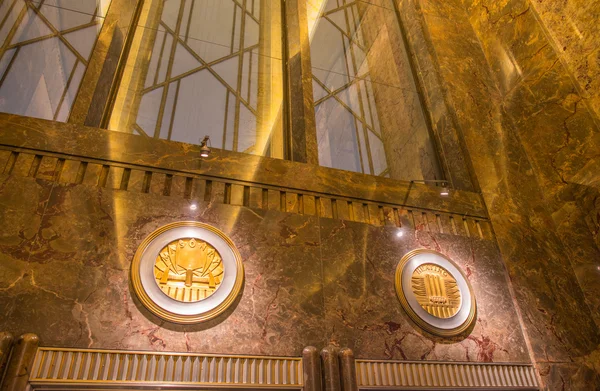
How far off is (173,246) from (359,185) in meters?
1.72

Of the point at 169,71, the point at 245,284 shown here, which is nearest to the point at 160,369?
A: the point at 245,284

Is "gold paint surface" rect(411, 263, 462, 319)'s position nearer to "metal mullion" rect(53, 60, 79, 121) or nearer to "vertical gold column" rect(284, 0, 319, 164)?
"vertical gold column" rect(284, 0, 319, 164)

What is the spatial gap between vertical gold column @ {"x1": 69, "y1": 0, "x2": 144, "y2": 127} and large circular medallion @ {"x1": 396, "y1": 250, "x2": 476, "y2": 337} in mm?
2845

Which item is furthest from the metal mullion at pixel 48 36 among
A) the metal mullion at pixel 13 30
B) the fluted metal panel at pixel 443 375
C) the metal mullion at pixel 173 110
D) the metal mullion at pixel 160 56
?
the fluted metal panel at pixel 443 375

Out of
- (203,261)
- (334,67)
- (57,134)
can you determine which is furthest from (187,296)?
(334,67)

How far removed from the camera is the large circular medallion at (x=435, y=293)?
3.22 metres

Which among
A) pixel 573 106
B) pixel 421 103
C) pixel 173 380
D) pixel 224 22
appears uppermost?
pixel 224 22

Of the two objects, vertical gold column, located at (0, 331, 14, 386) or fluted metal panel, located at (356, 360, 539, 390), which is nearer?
vertical gold column, located at (0, 331, 14, 386)

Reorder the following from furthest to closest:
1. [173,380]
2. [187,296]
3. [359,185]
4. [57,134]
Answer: [359,185] < [57,134] < [187,296] < [173,380]

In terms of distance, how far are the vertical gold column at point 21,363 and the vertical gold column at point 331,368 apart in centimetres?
167

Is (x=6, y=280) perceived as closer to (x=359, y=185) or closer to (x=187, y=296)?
(x=187, y=296)

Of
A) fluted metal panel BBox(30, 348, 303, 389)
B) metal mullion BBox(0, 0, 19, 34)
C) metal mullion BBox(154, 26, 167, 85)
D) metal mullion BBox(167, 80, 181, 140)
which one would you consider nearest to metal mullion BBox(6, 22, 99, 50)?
metal mullion BBox(0, 0, 19, 34)

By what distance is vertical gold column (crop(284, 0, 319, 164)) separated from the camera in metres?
4.06

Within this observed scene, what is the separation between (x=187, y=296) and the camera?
2.72m
